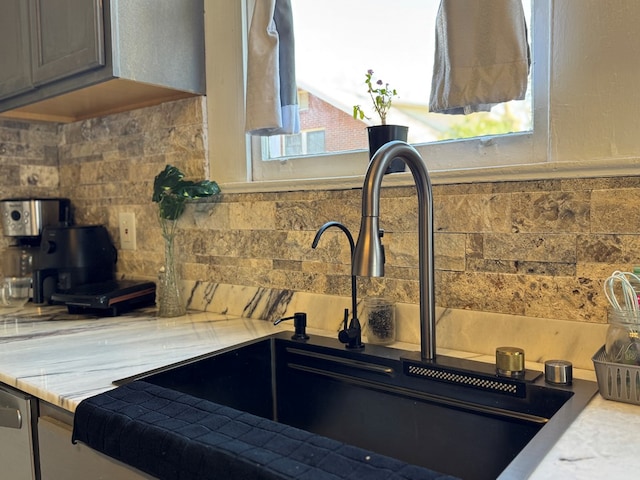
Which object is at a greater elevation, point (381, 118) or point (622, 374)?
point (381, 118)

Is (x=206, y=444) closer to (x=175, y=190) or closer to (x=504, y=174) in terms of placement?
(x=504, y=174)

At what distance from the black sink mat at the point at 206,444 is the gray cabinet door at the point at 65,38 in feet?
3.38

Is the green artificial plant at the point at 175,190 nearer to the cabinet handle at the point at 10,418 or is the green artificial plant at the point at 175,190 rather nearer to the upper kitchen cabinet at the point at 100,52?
the upper kitchen cabinet at the point at 100,52

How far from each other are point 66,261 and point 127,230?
24 centimetres

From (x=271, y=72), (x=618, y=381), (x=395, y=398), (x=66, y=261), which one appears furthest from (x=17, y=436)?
(x=618, y=381)

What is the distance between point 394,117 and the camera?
136cm

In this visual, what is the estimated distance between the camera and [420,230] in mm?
1073

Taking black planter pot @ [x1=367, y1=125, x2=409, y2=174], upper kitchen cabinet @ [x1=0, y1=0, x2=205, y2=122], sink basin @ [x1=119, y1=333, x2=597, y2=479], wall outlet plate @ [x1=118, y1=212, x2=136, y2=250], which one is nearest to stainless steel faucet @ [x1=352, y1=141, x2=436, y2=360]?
sink basin @ [x1=119, y1=333, x2=597, y2=479]

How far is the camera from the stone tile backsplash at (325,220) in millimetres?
1034

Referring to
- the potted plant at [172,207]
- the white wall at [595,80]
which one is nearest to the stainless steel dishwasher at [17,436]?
the potted plant at [172,207]

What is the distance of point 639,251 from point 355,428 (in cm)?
67

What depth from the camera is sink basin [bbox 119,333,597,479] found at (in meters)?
0.93

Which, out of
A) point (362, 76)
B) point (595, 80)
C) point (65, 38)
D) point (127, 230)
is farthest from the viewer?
point (127, 230)

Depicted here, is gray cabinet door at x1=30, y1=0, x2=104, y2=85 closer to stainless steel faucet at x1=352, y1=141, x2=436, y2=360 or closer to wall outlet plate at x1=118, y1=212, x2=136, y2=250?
wall outlet plate at x1=118, y1=212, x2=136, y2=250
